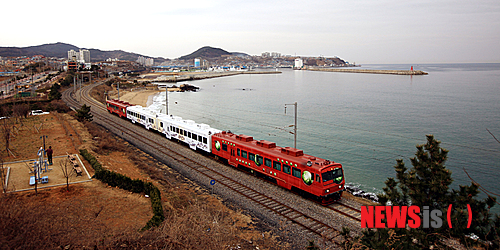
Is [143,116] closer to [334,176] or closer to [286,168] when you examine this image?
[286,168]

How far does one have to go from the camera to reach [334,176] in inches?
645

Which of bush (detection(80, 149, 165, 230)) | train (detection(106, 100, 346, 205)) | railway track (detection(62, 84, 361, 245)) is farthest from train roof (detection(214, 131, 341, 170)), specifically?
bush (detection(80, 149, 165, 230))

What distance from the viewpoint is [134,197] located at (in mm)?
15922

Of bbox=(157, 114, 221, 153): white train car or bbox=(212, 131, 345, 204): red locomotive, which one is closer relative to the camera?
bbox=(212, 131, 345, 204): red locomotive

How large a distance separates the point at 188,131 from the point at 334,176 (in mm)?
15450

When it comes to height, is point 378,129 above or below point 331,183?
below

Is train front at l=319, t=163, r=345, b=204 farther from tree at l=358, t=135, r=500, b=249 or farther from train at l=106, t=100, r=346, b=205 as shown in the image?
tree at l=358, t=135, r=500, b=249

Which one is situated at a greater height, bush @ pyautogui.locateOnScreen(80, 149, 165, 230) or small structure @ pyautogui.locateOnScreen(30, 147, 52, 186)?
small structure @ pyautogui.locateOnScreen(30, 147, 52, 186)

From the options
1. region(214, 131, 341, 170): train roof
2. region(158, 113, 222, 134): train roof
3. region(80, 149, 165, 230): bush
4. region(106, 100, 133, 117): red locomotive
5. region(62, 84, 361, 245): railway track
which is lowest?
region(62, 84, 361, 245): railway track

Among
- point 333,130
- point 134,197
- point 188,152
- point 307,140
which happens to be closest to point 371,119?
point 333,130

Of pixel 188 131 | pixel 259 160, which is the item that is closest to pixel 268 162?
pixel 259 160

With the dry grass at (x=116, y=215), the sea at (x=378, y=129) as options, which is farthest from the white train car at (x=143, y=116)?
the sea at (x=378, y=129)

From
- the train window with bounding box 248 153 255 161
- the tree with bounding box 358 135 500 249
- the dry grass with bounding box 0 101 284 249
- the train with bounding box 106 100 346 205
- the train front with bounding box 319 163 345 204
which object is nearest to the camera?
the tree with bounding box 358 135 500 249

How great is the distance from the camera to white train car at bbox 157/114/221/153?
2548 cm
